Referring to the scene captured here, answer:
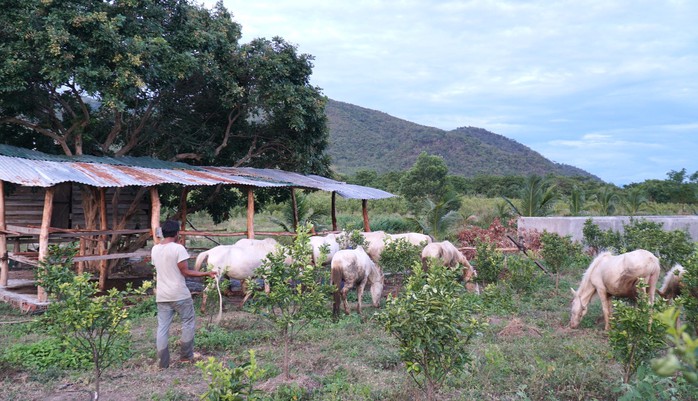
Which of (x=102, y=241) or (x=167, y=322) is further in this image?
(x=102, y=241)

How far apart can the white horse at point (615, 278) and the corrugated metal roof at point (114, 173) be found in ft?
24.7

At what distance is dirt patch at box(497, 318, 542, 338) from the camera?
8.07 metres

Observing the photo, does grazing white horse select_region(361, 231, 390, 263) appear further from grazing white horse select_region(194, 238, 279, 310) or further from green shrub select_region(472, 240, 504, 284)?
grazing white horse select_region(194, 238, 279, 310)

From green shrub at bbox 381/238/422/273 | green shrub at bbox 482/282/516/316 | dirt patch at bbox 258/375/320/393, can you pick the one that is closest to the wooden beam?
green shrub at bbox 381/238/422/273

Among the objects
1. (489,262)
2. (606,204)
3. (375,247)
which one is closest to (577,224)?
(606,204)

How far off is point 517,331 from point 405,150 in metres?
55.5

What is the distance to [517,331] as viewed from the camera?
818 cm

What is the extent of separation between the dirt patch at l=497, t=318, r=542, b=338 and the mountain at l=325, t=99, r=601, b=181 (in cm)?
4735

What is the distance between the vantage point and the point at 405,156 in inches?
2411

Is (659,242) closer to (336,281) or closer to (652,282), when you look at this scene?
(652,282)

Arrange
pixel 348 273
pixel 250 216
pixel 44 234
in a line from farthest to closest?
pixel 250 216, pixel 348 273, pixel 44 234

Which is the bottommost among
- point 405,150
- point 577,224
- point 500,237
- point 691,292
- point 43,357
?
point 43,357

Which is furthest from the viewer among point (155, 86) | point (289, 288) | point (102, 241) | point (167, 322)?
point (155, 86)

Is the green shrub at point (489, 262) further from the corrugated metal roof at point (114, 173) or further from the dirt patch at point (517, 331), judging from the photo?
the corrugated metal roof at point (114, 173)
